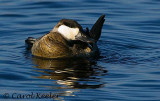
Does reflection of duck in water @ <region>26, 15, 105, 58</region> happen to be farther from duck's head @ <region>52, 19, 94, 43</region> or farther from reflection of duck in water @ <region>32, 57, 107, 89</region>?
reflection of duck in water @ <region>32, 57, 107, 89</region>

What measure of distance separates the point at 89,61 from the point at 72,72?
1.15 m

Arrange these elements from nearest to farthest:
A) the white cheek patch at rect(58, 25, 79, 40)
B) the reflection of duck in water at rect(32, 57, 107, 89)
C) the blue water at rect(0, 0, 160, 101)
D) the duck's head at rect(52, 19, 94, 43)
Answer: the blue water at rect(0, 0, 160, 101)
the reflection of duck in water at rect(32, 57, 107, 89)
the duck's head at rect(52, 19, 94, 43)
the white cheek patch at rect(58, 25, 79, 40)

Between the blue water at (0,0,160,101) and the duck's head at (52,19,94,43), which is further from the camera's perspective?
the duck's head at (52,19,94,43)

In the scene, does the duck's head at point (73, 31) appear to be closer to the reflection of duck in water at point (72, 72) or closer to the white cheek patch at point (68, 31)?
the white cheek patch at point (68, 31)

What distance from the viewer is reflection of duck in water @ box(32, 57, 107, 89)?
9.54m

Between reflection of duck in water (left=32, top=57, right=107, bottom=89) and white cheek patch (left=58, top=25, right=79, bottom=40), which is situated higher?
white cheek patch (left=58, top=25, right=79, bottom=40)

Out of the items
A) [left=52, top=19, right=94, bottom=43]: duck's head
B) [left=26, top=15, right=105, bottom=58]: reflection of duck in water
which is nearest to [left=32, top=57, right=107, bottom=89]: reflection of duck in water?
[left=26, top=15, right=105, bottom=58]: reflection of duck in water

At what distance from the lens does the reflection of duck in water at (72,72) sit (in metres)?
9.54

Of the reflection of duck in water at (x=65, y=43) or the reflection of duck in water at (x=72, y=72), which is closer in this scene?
the reflection of duck in water at (x=72, y=72)

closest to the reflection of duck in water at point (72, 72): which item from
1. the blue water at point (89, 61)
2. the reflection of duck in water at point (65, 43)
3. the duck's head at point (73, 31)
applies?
the blue water at point (89, 61)

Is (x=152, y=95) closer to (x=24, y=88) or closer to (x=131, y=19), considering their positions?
(x=24, y=88)

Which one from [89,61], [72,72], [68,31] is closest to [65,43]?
[68,31]

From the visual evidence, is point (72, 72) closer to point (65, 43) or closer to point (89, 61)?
point (89, 61)

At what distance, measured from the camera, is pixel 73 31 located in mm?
11500
